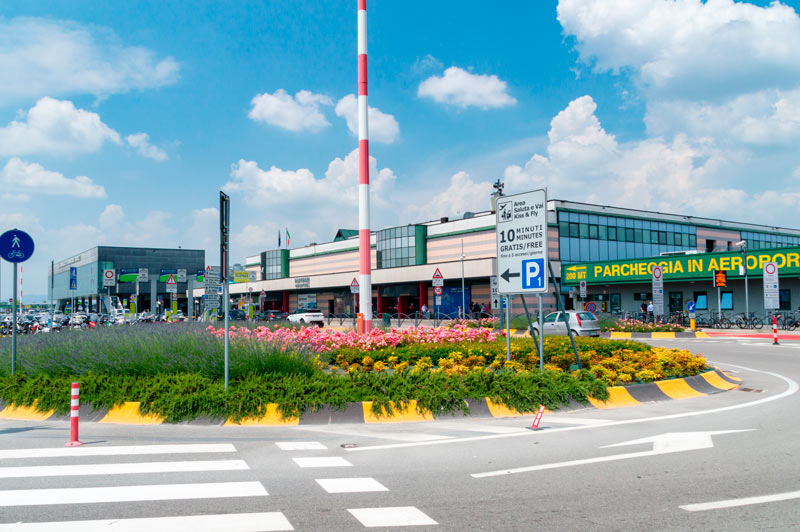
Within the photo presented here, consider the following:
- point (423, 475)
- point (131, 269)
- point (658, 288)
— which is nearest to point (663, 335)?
point (658, 288)

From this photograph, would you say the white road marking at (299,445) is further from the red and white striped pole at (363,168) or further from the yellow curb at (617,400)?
the red and white striped pole at (363,168)

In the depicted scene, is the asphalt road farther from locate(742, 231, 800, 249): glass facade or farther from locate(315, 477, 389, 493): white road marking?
locate(742, 231, 800, 249): glass facade

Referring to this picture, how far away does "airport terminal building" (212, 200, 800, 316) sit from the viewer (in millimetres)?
39562

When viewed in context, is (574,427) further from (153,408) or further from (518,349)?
(153,408)

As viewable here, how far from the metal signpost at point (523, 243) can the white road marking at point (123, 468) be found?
5.61 meters

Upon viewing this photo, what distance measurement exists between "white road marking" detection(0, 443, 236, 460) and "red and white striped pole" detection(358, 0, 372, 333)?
1186 cm

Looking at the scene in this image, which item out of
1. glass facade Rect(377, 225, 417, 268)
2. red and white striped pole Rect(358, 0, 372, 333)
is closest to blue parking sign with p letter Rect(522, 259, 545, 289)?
red and white striped pole Rect(358, 0, 372, 333)

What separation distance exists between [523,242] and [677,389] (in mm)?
4042

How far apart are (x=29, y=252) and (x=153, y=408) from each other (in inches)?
206

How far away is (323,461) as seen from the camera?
6.69 m

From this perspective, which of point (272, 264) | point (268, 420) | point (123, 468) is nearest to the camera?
point (123, 468)

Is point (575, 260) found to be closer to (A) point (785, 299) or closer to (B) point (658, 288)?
(A) point (785, 299)

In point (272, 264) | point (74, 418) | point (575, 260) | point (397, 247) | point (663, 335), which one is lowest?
point (663, 335)

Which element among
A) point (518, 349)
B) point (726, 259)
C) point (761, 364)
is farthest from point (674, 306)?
point (518, 349)
